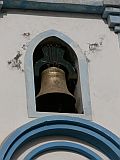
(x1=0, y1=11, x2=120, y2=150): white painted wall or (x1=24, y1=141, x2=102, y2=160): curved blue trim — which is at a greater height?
(x1=0, y1=11, x2=120, y2=150): white painted wall

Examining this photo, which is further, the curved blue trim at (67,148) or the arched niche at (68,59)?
the arched niche at (68,59)

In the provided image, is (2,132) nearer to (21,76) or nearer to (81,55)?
(21,76)

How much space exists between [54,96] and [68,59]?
47 centimetres

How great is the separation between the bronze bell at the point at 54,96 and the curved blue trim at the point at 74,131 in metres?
0.38

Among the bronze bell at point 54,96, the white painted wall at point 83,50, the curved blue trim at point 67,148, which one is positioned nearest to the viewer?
the curved blue trim at point 67,148

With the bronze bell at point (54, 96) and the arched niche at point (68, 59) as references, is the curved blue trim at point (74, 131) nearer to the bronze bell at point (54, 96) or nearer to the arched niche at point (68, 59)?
the arched niche at point (68, 59)

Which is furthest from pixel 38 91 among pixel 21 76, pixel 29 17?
pixel 29 17

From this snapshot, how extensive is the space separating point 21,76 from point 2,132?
0.58 meters

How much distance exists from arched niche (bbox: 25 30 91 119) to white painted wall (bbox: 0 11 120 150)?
4 centimetres

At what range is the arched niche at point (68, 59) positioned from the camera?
6359mm

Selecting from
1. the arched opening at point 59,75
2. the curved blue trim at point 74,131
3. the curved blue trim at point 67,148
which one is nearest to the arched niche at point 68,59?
the arched opening at point 59,75

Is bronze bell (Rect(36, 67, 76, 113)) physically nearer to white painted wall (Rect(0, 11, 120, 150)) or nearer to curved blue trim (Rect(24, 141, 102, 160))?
white painted wall (Rect(0, 11, 120, 150))

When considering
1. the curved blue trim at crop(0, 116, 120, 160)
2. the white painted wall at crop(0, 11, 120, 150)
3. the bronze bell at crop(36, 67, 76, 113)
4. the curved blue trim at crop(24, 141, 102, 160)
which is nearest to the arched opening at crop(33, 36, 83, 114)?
the bronze bell at crop(36, 67, 76, 113)

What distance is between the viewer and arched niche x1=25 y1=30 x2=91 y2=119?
636 cm
